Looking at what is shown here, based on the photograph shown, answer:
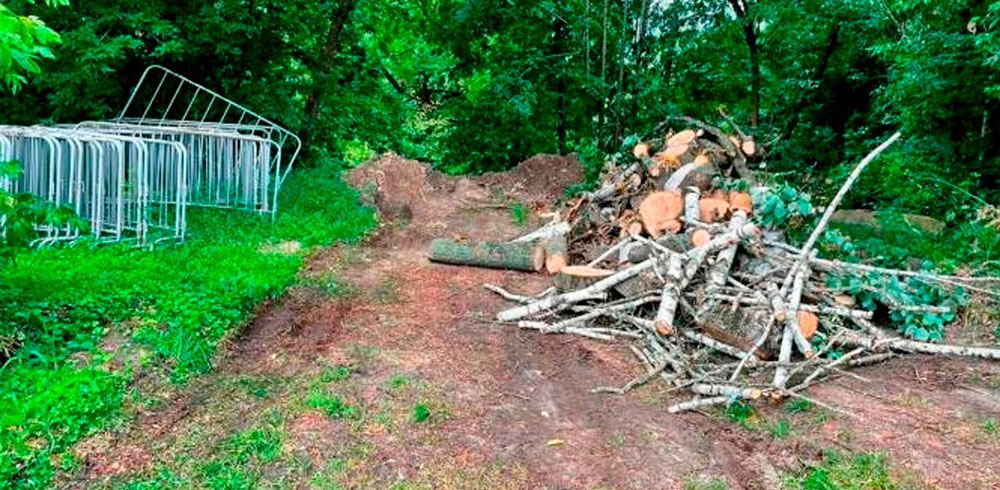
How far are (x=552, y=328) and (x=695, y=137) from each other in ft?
11.8

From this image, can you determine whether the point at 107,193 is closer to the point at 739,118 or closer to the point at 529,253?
the point at 529,253

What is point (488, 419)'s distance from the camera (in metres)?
3.61

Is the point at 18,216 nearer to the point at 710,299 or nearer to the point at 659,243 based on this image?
the point at 710,299

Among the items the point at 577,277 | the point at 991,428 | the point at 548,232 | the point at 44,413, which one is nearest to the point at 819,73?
the point at 548,232

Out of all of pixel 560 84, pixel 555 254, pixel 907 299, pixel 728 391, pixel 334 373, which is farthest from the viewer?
pixel 560 84

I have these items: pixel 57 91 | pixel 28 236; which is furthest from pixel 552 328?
pixel 57 91

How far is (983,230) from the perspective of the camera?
21.3 feet

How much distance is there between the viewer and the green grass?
314 centimetres

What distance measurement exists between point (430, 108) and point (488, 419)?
13016 mm

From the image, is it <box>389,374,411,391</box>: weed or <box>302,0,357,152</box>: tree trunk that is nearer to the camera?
<box>389,374,411,391</box>: weed

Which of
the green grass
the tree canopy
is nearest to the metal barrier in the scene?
the green grass

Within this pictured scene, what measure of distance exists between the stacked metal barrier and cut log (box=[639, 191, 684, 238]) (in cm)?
389

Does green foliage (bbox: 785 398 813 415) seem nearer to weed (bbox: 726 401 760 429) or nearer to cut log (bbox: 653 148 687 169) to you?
weed (bbox: 726 401 760 429)

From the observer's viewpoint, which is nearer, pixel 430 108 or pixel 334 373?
pixel 334 373
